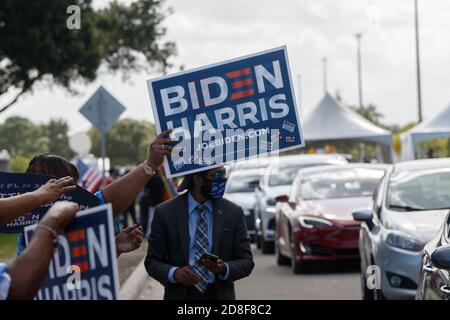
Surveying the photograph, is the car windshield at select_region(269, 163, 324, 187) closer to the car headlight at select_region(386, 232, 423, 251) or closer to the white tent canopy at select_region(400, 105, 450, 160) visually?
the car headlight at select_region(386, 232, 423, 251)

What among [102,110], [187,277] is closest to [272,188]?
[102,110]

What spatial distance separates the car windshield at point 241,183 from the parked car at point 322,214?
277 inches

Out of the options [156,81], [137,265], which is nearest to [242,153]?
[156,81]

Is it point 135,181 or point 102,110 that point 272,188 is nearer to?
point 102,110

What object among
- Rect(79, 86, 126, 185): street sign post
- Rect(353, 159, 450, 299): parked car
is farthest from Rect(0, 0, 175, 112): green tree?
Rect(353, 159, 450, 299): parked car

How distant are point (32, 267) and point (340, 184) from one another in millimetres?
14022

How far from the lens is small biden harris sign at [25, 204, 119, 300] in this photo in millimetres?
3826

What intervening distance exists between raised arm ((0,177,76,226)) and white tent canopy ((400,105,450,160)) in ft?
104

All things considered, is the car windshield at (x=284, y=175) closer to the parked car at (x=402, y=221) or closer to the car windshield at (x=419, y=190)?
the parked car at (x=402, y=221)

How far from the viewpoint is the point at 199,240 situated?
6.80 metres

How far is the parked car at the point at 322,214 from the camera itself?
16094 millimetres

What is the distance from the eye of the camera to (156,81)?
18.6ft

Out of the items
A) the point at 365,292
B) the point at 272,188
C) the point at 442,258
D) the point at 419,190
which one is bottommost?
the point at 272,188
